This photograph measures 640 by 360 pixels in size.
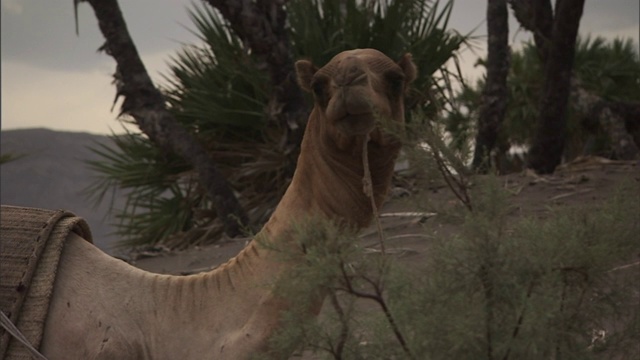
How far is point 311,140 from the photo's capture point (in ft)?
11.8

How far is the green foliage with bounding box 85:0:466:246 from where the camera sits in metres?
11.5

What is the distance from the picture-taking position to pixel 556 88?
35.6 ft

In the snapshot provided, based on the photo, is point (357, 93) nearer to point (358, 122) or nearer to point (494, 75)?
point (358, 122)

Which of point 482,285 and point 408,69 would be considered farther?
point 408,69

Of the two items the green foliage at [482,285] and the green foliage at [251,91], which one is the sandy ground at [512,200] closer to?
the green foliage at [251,91]

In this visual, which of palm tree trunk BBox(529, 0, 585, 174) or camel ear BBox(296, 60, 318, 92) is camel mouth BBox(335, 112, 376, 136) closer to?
camel ear BBox(296, 60, 318, 92)

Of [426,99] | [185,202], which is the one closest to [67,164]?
[185,202]

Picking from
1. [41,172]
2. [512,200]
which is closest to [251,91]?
[512,200]

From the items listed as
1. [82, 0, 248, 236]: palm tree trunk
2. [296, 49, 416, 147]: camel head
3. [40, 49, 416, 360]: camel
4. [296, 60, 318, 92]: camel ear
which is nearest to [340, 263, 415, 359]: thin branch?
[40, 49, 416, 360]: camel

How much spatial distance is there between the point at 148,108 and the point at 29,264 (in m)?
6.55

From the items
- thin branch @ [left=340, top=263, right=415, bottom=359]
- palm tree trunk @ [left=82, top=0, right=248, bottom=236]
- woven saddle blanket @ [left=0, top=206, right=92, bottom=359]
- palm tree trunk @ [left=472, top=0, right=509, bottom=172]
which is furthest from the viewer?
palm tree trunk @ [left=472, top=0, right=509, bottom=172]

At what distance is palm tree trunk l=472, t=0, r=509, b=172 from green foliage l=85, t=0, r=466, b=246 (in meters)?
0.69

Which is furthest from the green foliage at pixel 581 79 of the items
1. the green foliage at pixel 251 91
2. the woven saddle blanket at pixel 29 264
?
the woven saddle blanket at pixel 29 264

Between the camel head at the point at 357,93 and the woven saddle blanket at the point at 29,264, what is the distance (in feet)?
3.52
